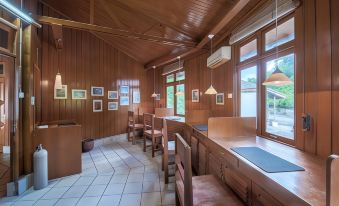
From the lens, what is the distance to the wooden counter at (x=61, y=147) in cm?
288

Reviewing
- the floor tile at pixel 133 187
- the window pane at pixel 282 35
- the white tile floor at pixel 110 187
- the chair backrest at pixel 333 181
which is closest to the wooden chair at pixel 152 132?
the white tile floor at pixel 110 187

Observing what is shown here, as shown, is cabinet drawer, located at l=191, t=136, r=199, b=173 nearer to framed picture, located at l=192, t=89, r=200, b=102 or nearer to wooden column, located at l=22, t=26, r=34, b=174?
framed picture, located at l=192, t=89, r=200, b=102

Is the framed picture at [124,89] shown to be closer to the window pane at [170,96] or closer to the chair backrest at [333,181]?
the window pane at [170,96]

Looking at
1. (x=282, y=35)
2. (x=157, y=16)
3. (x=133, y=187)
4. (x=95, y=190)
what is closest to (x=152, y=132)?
(x=133, y=187)

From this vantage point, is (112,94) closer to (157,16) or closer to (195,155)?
(157,16)

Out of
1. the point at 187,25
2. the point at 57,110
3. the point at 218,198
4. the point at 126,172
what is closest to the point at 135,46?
the point at 187,25

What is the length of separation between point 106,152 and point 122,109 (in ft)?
5.85

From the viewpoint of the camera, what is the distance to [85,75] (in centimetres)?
489

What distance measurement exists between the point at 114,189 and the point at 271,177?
2.27 m

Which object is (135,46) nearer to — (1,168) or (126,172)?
(126,172)

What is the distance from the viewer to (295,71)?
191 centimetres

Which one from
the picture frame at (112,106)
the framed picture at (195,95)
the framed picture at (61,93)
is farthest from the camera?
the picture frame at (112,106)

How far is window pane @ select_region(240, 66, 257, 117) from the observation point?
2807 mm

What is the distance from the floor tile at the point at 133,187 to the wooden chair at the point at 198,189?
1.10m
